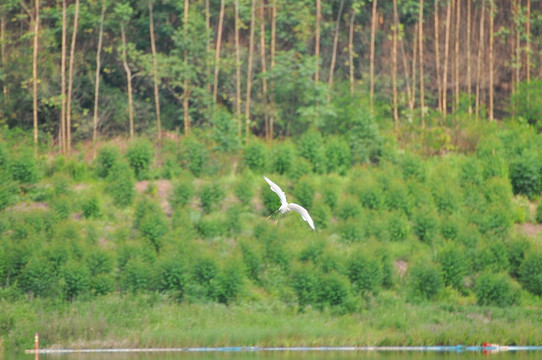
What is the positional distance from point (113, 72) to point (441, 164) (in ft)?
38.1

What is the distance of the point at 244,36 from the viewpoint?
3641 centimetres

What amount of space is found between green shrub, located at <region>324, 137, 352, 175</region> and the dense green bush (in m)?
5.98

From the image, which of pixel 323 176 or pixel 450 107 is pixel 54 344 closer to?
pixel 323 176

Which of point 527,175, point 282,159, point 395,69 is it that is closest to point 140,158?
point 282,159

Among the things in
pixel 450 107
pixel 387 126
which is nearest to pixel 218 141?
pixel 387 126

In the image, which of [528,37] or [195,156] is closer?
[195,156]

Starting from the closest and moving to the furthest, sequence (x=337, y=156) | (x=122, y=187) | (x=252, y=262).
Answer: (x=252, y=262) < (x=122, y=187) < (x=337, y=156)

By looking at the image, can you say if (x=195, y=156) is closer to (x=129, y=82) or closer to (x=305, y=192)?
(x=305, y=192)

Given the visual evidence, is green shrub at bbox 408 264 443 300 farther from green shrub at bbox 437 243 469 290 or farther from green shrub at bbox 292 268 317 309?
green shrub at bbox 292 268 317 309

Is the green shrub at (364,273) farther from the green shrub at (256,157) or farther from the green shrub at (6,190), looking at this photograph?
the green shrub at (6,190)

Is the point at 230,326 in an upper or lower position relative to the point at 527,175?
lower

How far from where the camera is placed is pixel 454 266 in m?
25.2

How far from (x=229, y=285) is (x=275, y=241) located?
2.25 m

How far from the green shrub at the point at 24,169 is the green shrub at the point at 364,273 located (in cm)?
912
